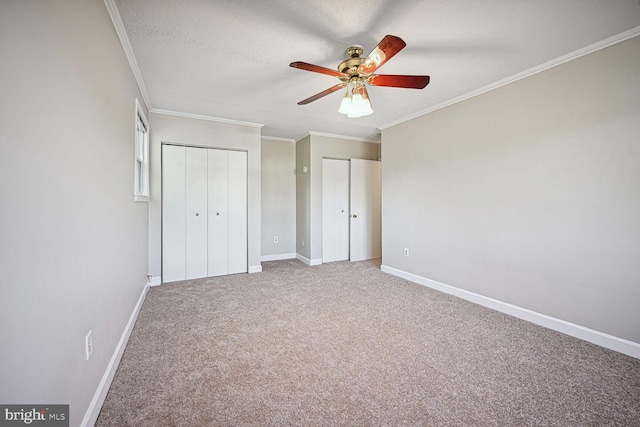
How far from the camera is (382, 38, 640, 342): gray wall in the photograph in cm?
208

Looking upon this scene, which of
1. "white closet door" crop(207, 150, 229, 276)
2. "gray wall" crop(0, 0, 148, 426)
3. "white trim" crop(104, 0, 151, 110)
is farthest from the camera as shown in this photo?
"white closet door" crop(207, 150, 229, 276)

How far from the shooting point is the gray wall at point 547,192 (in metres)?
2.08

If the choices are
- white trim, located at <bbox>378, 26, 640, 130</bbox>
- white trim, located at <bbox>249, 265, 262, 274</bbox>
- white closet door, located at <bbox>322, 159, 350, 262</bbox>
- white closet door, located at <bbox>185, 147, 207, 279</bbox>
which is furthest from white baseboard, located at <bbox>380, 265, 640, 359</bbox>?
white closet door, located at <bbox>185, 147, 207, 279</bbox>

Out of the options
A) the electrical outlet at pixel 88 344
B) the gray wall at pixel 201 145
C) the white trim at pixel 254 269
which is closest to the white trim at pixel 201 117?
the gray wall at pixel 201 145

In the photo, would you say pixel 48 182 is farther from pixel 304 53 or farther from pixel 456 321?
pixel 456 321

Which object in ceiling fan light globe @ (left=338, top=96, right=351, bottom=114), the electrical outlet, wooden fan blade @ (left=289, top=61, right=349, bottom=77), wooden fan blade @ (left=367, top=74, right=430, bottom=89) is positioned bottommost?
the electrical outlet

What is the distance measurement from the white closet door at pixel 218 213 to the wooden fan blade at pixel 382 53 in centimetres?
272

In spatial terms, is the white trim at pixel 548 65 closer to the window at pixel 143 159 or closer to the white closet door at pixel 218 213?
the white closet door at pixel 218 213

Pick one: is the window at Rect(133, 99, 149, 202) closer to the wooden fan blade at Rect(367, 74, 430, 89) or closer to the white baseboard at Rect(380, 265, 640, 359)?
the wooden fan blade at Rect(367, 74, 430, 89)

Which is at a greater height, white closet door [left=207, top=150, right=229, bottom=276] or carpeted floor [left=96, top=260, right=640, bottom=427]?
white closet door [left=207, top=150, right=229, bottom=276]

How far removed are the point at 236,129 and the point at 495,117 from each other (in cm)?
343

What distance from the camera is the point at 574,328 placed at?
233 cm

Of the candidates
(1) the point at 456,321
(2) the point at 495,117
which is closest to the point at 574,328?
(1) the point at 456,321

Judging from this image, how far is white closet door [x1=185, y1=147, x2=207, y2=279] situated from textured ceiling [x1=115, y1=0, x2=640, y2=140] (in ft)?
→ 3.30
